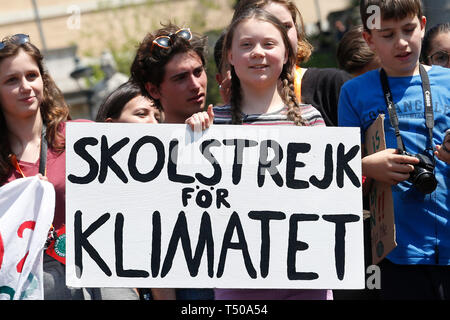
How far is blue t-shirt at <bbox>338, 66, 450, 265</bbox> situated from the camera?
3.69m

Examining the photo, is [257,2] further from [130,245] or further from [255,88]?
[130,245]

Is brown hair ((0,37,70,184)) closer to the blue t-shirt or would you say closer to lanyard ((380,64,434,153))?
the blue t-shirt

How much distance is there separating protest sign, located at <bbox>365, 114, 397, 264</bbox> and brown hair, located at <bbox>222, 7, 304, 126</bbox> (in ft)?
1.09

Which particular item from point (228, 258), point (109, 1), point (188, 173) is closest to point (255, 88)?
point (188, 173)

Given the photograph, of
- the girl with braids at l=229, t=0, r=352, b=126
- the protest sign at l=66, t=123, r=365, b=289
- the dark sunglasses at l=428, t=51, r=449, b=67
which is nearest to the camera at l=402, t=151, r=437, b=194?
the protest sign at l=66, t=123, r=365, b=289

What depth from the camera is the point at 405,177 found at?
360cm

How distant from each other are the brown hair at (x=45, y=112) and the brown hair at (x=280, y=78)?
897 mm

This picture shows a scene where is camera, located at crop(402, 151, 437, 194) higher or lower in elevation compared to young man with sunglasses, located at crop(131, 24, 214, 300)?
lower

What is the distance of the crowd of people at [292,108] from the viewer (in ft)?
12.1

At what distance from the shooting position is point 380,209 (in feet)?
12.2
